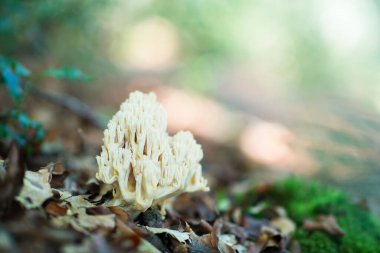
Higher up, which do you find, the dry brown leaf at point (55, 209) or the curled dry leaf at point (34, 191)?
the curled dry leaf at point (34, 191)

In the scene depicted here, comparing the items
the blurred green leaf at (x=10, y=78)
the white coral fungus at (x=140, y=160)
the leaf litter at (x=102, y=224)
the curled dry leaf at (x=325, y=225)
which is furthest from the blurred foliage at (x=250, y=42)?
the curled dry leaf at (x=325, y=225)

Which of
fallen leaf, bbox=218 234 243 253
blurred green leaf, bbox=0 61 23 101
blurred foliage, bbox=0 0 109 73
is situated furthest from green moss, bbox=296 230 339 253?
blurred foliage, bbox=0 0 109 73

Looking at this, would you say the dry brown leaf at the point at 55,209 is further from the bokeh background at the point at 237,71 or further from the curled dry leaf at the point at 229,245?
the bokeh background at the point at 237,71

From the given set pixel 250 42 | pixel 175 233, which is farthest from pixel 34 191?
pixel 250 42

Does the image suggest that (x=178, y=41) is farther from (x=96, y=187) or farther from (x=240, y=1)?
(x=96, y=187)

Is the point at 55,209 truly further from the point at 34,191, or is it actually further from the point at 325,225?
the point at 325,225

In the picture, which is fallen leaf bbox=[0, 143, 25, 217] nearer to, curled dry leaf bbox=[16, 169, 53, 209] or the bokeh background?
curled dry leaf bbox=[16, 169, 53, 209]
